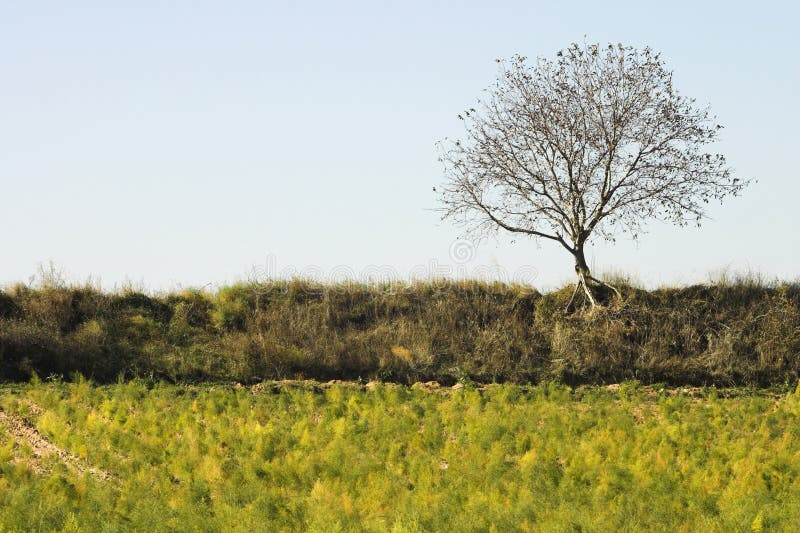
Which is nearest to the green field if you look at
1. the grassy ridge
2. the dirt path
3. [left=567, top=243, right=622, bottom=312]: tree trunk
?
the dirt path

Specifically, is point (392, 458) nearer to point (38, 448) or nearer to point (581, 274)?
point (38, 448)

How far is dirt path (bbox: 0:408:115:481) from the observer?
56.6ft

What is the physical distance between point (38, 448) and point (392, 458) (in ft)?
22.2

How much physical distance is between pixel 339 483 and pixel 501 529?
3.57 m

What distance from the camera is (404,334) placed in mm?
28453

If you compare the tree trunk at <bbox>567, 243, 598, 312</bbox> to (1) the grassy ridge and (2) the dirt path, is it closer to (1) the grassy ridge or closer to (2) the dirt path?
(1) the grassy ridge

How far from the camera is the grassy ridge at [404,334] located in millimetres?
26797

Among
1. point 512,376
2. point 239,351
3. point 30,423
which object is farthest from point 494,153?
point 30,423

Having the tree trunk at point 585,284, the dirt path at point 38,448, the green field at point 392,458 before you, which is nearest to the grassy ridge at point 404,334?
the tree trunk at point 585,284

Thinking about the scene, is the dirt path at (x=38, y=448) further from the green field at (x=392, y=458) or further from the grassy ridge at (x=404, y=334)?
the grassy ridge at (x=404, y=334)

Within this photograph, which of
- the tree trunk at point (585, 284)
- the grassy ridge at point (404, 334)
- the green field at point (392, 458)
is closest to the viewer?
the green field at point (392, 458)

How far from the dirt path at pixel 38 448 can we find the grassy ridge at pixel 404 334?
4.98 m

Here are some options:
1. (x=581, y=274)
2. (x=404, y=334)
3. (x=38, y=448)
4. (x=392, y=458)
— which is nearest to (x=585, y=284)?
(x=581, y=274)

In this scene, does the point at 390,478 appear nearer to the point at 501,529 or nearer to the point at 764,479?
the point at 501,529
